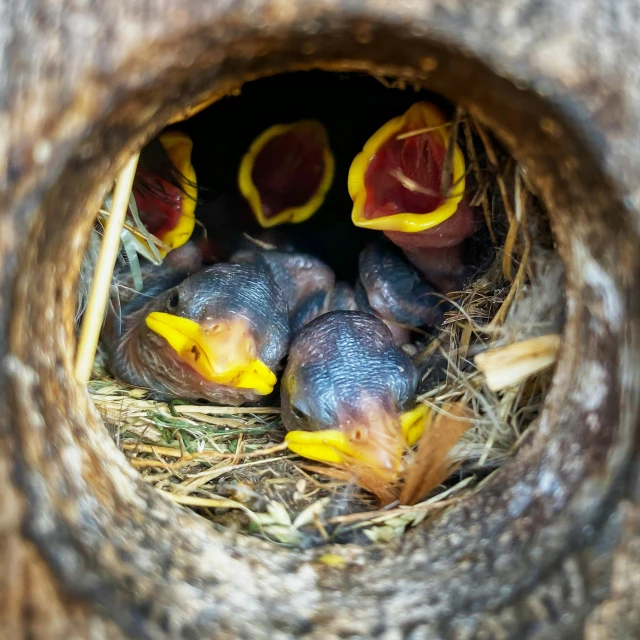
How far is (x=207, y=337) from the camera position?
1059 mm

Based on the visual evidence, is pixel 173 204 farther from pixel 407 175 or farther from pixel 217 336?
pixel 407 175

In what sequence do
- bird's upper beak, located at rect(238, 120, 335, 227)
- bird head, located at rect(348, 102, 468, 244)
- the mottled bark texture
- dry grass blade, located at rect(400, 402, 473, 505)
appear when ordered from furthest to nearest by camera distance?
bird's upper beak, located at rect(238, 120, 335, 227) < bird head, located at rect(348, 102, 468, 244) < dry grass blade, located at rect(400, 402, 473, 505) < the mottled bark texture

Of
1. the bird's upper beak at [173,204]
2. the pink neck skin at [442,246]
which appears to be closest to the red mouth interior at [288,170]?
the bird's upper beak at [173,204]

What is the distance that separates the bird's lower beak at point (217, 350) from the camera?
40.8 inches

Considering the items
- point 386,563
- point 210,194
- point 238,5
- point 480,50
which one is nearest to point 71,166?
point 238,5

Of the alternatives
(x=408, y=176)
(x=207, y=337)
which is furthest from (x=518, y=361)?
(x=207, y=337)

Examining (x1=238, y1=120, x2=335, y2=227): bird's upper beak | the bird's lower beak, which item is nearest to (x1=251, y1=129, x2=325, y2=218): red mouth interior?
(x1=238, y1=120, x2=335, y2=227): bird's upper beak

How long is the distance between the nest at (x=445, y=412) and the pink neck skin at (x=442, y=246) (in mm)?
47

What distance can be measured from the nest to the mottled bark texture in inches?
3.6

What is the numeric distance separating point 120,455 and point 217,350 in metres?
0.30

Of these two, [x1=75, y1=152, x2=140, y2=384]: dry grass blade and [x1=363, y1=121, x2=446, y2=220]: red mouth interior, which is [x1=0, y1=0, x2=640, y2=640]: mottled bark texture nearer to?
[x1=75, y1=152, x2=140, y2=384]: dry grass blade

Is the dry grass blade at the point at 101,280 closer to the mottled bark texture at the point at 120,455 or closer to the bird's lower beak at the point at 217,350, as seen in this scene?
the mottled bark texture at the point at 120,455

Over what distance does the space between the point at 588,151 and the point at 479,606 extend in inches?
20.8

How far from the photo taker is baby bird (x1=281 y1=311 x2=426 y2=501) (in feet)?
3.25
